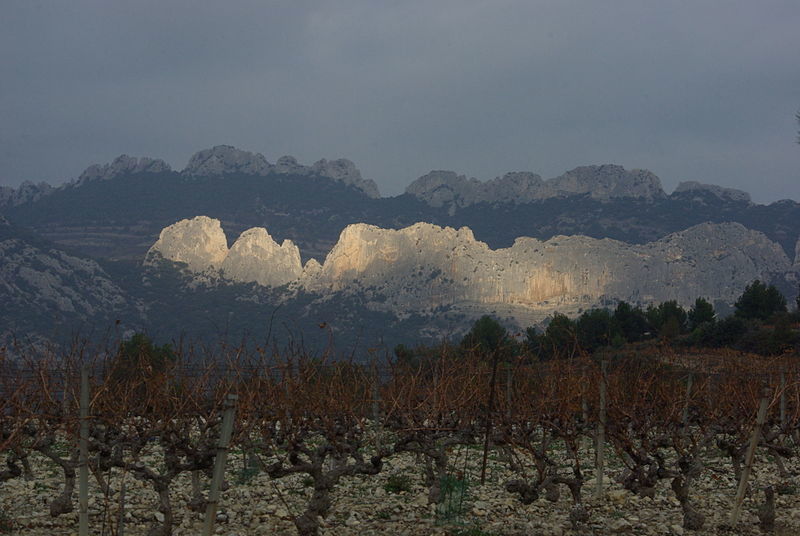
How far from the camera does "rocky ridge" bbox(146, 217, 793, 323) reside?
383 feet

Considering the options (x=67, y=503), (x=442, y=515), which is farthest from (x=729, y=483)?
(x=67, y=503)

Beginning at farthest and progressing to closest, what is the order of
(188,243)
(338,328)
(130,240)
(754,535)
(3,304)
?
(130,240) → (188,243) → (338,328) → (3,304) → (754,535)

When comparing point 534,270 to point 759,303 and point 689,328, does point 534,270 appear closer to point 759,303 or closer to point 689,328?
point 689,328

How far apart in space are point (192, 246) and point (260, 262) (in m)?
14.6

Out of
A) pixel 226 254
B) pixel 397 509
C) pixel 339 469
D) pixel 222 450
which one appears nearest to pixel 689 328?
pixel 397 509

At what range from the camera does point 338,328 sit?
367ft

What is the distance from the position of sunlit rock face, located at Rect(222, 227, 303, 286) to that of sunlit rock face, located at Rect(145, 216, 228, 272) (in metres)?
3.38

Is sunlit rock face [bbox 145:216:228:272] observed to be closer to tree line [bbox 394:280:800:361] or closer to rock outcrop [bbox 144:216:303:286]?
rock outcrop [bbox 144:216:303:286]

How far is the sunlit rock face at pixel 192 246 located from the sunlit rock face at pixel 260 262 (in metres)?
3.38

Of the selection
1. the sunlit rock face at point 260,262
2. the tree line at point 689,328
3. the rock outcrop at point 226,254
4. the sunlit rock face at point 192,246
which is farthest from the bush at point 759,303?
the sunlit rock face at point 192,246

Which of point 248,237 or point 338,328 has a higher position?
point 248,237

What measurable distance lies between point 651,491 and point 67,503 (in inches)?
295

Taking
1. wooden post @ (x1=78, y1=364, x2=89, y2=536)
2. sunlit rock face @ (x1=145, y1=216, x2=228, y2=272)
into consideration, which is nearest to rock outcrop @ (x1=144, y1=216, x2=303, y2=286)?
sunlit rock face @ (x1=145, y1=216, x2=228, y2=272)

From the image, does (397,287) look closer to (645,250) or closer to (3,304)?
(645,250)
